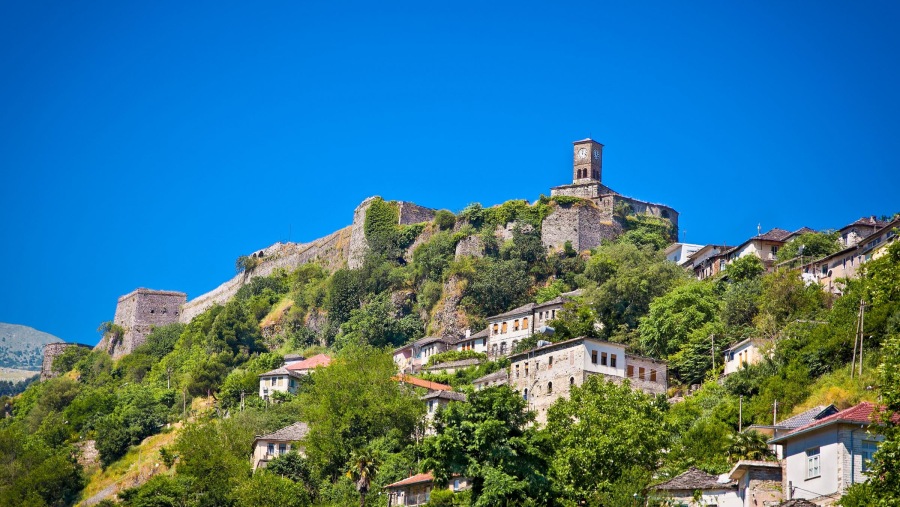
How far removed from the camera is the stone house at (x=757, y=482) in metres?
40.9

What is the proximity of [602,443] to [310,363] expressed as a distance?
47166mm

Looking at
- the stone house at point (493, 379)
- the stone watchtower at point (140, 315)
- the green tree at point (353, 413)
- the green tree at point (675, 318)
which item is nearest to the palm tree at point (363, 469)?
the green tree at point (353, 413)

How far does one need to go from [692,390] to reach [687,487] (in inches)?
970

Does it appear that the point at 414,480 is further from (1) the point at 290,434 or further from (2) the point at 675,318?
(2) the point at 675,318

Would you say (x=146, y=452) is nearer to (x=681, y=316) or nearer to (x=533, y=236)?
(x=533, y=236)

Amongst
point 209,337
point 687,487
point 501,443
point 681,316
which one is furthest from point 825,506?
point 209,337

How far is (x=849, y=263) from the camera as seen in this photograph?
72125 millimetres

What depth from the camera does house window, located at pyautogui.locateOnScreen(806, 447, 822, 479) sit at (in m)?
38.6

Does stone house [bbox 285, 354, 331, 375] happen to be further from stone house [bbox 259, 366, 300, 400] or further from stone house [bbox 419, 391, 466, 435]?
stone house [bbox 419, 391, 466, 435]

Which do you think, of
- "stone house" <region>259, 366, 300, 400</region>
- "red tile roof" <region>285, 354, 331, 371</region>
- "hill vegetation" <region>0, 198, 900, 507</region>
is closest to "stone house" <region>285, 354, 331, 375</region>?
"red tile roof" <region>285, 354, 331, 371</region>

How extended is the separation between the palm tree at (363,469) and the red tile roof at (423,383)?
1082 centimetres

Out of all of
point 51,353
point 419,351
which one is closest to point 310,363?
point 419,351

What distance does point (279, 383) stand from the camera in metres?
90.6

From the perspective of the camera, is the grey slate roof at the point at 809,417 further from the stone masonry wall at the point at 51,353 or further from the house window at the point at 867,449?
the stone masonry wall at the point at 51,353
